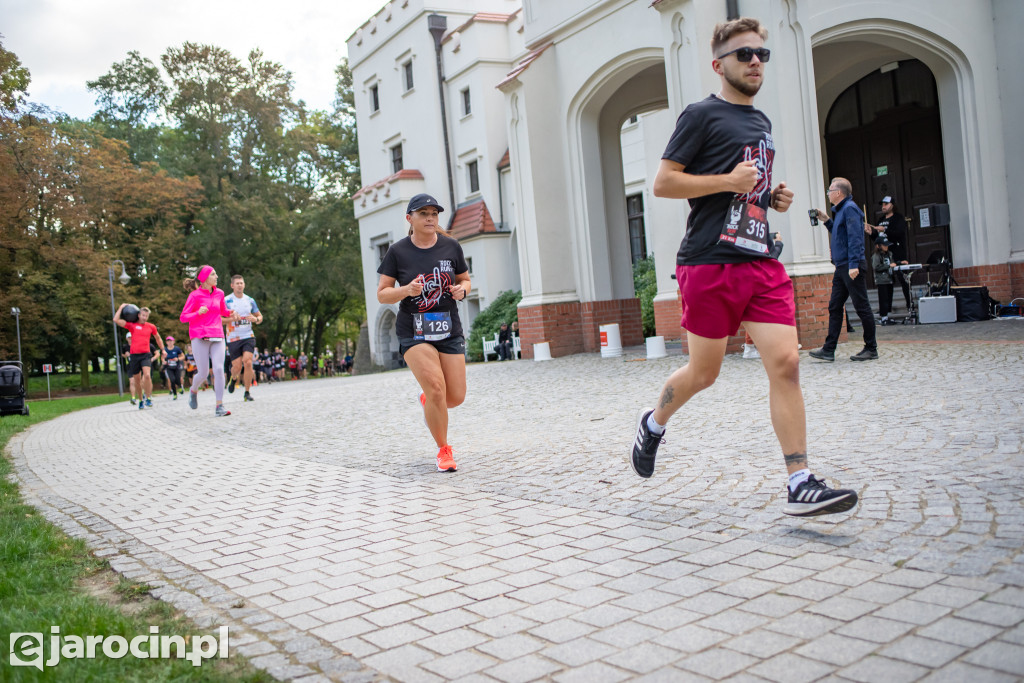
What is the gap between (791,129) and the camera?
12961 mm

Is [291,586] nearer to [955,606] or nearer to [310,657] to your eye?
[310,657]

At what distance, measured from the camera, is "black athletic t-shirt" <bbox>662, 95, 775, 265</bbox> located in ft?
13.3

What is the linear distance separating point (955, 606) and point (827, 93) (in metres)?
19.0

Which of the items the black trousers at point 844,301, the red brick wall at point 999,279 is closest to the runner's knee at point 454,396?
the black trousers at point 844,301

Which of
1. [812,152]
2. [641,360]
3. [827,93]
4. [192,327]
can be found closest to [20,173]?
[192,327]

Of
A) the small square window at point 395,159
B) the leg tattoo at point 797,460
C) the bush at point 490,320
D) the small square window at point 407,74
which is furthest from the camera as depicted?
the small square window at point 395,159

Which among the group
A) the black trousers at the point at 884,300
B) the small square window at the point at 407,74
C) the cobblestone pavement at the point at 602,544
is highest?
the small square window at the point at 407,74

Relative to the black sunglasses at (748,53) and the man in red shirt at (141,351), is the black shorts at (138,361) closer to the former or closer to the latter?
the man in red shirt at (141,351)

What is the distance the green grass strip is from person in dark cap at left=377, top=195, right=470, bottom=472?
244cm

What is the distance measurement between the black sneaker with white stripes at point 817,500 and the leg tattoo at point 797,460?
0.24 ft

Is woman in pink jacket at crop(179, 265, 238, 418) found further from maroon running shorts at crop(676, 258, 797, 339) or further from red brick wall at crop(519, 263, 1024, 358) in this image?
maroon running shorts at crop(676, 258, 797, 339)

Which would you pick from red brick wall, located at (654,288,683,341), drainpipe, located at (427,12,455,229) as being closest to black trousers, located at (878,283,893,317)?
red brick wall, located at (654,288,683,341)

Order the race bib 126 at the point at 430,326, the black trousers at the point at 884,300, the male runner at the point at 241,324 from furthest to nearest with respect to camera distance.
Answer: the black trousers at the point at 884,300 → the male runner at the point at 241,324 → the race bib 126 at the point at 430,326

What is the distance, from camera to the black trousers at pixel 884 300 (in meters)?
16.3
